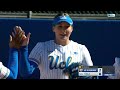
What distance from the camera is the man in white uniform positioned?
101 inches

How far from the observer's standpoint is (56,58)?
262 cm

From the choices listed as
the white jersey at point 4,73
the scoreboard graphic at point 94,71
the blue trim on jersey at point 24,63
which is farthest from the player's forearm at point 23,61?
the scoreboard graphic at point 94,71

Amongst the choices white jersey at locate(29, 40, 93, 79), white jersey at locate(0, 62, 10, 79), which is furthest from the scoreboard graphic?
white jersey at locate(0, 62, 10, 79)

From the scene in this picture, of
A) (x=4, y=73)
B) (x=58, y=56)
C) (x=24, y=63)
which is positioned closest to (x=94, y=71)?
(x=58, y=56)

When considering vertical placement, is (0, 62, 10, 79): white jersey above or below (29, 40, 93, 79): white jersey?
below

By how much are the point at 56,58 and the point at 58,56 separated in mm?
27

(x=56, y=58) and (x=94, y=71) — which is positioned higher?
(x=56, y=58)

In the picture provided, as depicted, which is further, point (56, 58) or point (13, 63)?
point (56, 58)

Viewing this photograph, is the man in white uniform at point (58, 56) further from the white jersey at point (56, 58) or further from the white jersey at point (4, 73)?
the white jersey at point (4, 73)

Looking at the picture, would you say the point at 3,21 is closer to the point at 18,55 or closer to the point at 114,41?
the point at 18,55

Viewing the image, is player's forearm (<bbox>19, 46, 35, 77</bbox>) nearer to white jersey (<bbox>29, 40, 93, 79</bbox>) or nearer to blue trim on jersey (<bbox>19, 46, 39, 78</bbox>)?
blue trim on jersey (<bbox>19, 46, 39, 78</bbox>)

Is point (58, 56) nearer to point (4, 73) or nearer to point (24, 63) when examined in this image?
point (24, 63)

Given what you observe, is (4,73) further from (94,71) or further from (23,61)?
(94,71)
